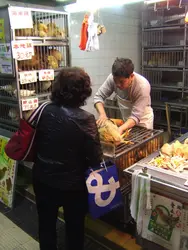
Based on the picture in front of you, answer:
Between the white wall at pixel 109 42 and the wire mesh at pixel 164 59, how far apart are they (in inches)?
11.6

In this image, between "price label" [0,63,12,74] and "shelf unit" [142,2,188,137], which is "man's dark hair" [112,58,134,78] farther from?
"shelf unit" [142,2,188,137]

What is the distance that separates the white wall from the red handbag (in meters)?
2.69

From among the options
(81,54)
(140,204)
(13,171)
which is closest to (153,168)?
(140,204)

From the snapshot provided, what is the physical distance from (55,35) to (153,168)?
2136mm

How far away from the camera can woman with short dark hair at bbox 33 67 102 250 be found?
172 cm

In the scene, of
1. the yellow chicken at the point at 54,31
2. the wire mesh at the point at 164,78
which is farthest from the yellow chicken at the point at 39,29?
the wire mesh at the point at 164,78

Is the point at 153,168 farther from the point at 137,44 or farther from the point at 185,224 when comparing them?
the point at 137,44

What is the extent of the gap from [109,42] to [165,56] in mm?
1445

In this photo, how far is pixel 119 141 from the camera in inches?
82.1

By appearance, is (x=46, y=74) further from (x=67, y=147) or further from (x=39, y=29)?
(x=67, y=147)

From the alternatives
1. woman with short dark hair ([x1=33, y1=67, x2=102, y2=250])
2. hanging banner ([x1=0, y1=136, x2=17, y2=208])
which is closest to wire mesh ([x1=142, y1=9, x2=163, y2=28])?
hanging banner ([x1=0, y1=136, x2=17, y2=208])

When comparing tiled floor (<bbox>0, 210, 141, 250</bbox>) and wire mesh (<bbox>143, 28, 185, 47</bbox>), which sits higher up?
wire mesh (<bbox>143, 28, 185, 47</bbox>)

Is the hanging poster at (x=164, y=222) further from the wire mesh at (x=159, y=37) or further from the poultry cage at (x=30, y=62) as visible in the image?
the wire mesh at (x=159, y=37)

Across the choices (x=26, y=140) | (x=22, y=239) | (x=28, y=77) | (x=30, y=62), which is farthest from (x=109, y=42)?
(x=22, y=239)
